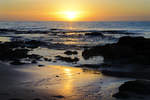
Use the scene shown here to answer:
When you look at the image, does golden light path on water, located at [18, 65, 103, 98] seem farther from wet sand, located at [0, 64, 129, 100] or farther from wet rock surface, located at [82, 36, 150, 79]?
wet rock surface, located at [82, 36, 150, 79]

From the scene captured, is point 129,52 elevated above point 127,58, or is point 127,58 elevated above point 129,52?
point 129,52

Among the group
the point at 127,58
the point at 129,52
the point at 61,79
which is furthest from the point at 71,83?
the point at 129,52

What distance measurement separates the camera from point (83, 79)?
10234 millimetres

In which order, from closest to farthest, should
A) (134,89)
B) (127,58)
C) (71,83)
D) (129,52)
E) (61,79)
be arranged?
(134,89) → (71,83) → (61,79) → (127,58) → (129,52)

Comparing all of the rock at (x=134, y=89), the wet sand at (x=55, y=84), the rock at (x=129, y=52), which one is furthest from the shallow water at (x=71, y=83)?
the rock at (x=129, y=52)

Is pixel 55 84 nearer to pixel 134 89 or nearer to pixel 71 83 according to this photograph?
pixel 71 83

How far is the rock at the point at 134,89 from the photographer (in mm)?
7846

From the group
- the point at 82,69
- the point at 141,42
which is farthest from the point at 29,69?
the point at 141,42

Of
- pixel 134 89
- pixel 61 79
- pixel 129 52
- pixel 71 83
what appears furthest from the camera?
pixel 129 52

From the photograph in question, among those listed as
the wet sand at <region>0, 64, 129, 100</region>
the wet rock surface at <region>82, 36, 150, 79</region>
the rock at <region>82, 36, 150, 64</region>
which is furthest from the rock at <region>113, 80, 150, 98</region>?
the rock at <region>82, 36, 150, 64</region>

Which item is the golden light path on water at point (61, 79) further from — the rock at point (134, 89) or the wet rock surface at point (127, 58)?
the wet rock surface at point (127, 58)

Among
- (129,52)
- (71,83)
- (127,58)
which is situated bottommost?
(71,83)

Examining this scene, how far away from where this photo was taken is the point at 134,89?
8055mm

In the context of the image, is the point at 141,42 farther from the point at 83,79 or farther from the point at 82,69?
the point at 83,79
